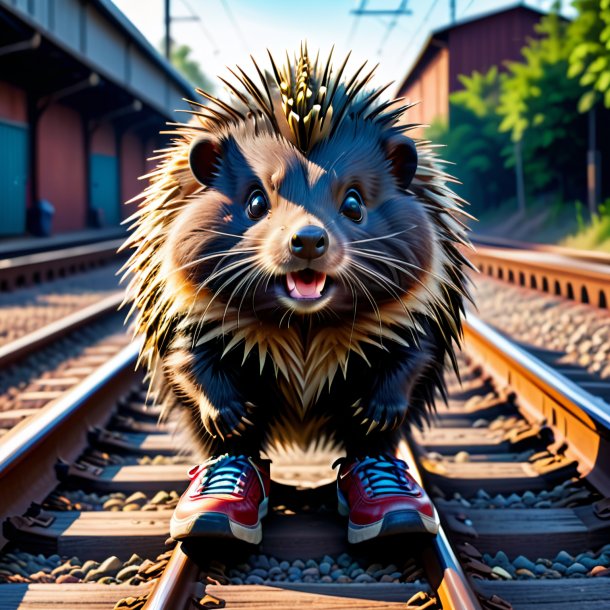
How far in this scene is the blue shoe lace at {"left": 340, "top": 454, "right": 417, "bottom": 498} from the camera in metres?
2.51

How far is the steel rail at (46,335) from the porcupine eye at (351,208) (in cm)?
330

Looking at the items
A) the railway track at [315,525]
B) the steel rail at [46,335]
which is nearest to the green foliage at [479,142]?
the steel rail at [46,335]

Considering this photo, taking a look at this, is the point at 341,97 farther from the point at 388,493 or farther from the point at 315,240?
the point at 388,493

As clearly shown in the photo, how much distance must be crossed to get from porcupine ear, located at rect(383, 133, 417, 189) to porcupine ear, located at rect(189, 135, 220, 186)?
1.74 ft

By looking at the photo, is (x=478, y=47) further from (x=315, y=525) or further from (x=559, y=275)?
(x=315, y=525)

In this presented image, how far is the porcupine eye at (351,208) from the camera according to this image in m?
2.42

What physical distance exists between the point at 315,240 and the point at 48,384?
10.3 feet

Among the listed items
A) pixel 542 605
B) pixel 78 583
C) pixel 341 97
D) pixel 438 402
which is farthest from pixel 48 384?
pixel 542 605

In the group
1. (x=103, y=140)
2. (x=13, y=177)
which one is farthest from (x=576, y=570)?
(x=103, y=140)

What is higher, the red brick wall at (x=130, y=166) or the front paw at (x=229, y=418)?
the red brick wall at (x=130, y=166)

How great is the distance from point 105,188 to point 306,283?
24.4 meters

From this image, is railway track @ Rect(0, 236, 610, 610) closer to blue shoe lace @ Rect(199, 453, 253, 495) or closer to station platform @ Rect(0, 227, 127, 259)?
blue shoe lace @ Rect(199, 453, 253, 495)

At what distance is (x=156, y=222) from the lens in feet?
8.95

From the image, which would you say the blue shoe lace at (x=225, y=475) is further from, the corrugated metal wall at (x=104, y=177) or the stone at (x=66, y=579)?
the corrugated metal wall at (x=104, y=177)
